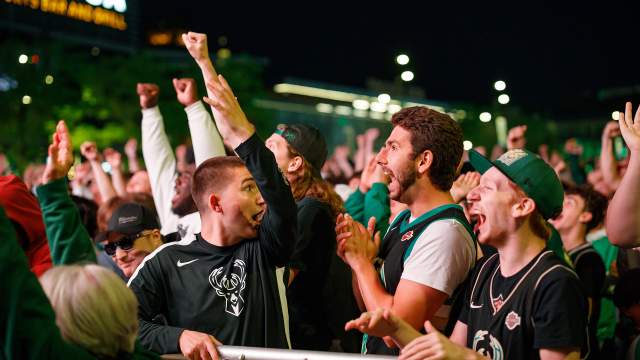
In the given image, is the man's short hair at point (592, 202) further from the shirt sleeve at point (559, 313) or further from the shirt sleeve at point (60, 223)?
the shirt sleeve at point (60, 223)

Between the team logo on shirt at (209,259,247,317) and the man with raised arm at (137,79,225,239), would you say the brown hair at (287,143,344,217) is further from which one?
the man with raised arm at (137,79,225,239)

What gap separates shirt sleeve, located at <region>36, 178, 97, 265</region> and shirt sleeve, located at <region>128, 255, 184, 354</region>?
1.83 feet

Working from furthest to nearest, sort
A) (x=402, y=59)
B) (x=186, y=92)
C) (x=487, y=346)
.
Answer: (x=402, y=59) → (x=186, y=92) → (x=487, y=346)

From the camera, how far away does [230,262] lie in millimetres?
4555

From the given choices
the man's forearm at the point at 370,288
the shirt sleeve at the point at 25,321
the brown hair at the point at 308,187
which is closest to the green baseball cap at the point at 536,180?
the man's forearm at the point at 370,288

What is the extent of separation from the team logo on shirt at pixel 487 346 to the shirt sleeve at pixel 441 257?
0.36 m

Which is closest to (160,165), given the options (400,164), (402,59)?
(400,164)

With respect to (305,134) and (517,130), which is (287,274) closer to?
(305,134)

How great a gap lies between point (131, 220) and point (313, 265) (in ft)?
5.06

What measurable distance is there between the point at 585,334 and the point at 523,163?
98cm

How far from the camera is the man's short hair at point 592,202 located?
7.50 meters

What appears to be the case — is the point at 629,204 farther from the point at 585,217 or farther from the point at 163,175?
the point at 163,175

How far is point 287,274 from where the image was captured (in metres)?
4.86

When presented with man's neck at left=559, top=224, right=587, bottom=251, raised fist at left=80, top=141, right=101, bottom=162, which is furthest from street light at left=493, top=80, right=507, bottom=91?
raised fist at left=80, top=141, right=101, bottom=162
